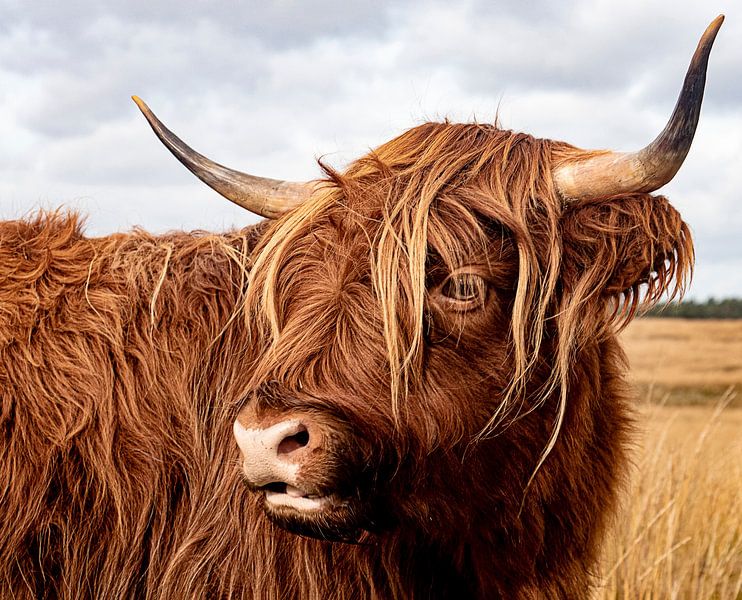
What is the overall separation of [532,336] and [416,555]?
895 mm

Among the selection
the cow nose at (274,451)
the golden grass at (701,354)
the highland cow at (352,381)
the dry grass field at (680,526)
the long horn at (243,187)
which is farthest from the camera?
the golden grass at (701,354)

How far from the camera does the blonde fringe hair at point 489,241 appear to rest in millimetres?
2686

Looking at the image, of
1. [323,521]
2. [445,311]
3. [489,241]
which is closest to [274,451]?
[323,521]

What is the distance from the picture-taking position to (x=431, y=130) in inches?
124

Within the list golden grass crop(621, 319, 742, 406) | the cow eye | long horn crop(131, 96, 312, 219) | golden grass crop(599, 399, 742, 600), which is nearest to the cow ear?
the cow eye

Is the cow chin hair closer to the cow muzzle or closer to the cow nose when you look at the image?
the cow muzzle

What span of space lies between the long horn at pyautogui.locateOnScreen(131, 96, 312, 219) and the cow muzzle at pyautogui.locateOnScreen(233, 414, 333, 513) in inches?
43.4

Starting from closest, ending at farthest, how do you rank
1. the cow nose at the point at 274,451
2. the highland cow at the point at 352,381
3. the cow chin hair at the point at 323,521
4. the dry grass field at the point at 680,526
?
the cow nose at the point at 274,451
the cow chin hair at the point at 323,521
the highland cow at the point at 352,381
the dry grass field at the point at 680,526

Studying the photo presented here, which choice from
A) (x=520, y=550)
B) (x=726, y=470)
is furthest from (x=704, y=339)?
(x=520, y=550)

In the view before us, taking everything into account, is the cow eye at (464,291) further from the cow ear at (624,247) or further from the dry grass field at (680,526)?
the dry grass field at (680,526)

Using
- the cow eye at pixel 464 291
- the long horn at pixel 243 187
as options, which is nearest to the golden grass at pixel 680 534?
the cow eye at pixel 464 291

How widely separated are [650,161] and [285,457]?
4.91ft

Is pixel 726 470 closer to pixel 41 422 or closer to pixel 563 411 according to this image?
pixel 563 411

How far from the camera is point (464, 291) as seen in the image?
2715 millimetres
